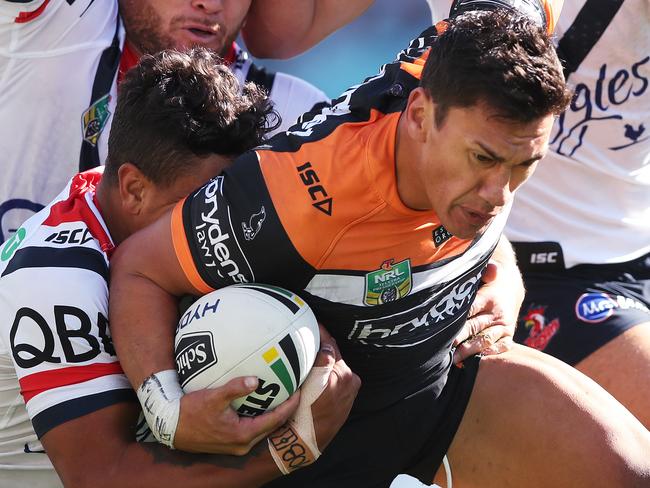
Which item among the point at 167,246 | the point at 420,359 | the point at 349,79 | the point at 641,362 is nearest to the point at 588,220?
the point at 641,362

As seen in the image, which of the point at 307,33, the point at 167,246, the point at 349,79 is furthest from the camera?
the point at 349,79

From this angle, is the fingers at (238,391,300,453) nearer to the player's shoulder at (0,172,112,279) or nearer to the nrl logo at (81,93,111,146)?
the player's shoulder at (0,172,112,279)

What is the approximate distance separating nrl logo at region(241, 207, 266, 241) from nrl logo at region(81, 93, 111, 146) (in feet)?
5.96

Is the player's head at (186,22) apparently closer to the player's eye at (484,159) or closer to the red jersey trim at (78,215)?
the red jersey trim at (78,215)

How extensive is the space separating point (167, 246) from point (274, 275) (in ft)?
1.06

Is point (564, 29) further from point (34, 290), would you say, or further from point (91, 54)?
point (34, 290)

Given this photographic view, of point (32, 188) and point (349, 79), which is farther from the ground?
point (32, 188)

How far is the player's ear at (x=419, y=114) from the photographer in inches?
121

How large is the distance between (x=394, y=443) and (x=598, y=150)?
6.01 ft

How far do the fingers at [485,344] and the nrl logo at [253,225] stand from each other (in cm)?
102

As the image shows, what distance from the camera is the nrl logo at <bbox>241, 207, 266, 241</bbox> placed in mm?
3082

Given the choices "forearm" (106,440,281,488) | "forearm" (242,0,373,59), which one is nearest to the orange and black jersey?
"forearm" (106,440,281,488)

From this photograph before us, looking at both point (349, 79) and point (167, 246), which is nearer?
point (167, 246)

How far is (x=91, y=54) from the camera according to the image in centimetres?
468
